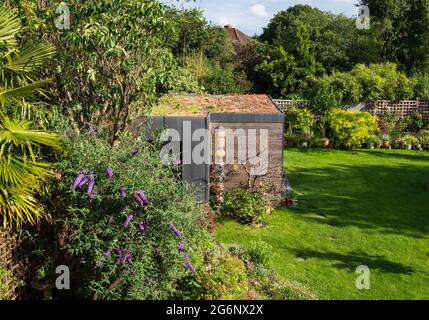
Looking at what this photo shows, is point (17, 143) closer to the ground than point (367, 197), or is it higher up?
higher up

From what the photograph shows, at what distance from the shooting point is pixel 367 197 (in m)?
12.9

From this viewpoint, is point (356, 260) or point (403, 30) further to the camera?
point (403, 30)

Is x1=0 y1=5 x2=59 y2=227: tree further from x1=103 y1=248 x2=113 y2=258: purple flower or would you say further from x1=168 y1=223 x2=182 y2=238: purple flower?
x1=168 y1=223 x2=182 y2=238: purple flower

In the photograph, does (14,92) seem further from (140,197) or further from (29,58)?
(140,197)

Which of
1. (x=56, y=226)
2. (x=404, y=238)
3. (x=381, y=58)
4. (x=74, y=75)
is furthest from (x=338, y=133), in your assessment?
(x=56, y=226)

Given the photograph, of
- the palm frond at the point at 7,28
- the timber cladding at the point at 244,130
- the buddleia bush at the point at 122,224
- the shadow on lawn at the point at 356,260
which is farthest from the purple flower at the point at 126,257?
the timber cladding at the point at 244,130

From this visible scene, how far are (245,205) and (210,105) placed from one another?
3004mm

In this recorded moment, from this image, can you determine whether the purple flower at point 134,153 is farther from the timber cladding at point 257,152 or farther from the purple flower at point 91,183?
the timber cladding at point 257,152

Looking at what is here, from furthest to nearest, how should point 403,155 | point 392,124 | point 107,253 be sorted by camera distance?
point 392,124 → point 403,155 → point 107,253

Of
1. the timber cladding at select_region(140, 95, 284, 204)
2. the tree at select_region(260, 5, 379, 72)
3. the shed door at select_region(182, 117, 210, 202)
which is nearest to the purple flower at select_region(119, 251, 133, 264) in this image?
the shed door at select_region(182, 117, 210, 202)

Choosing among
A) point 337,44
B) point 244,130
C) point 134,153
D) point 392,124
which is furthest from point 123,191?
point 337,44

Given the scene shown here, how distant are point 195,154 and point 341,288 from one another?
419cm

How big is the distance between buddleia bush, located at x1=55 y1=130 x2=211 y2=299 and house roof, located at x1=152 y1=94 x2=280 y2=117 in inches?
182

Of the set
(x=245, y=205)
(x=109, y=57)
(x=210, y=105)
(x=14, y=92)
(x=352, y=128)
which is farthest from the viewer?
(x=352, y=128)
